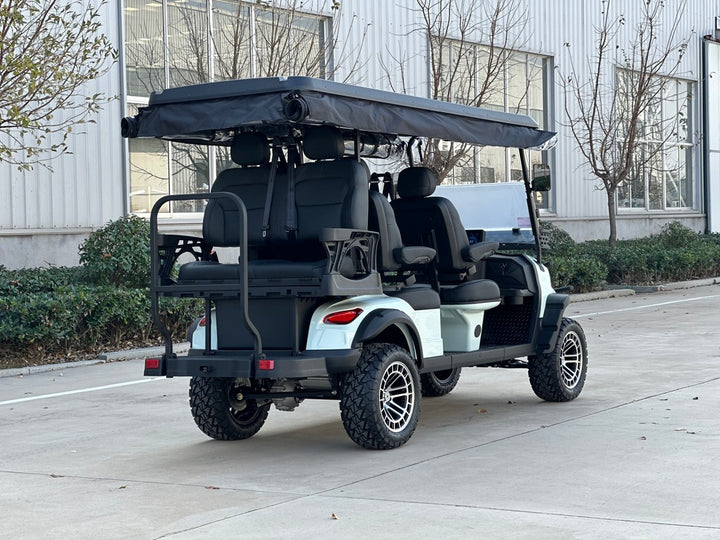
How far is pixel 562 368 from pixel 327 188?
2845mm

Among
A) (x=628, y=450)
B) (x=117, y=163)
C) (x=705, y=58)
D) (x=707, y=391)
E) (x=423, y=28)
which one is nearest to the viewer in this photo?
(x=628, y=450)

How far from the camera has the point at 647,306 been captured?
19938 mm

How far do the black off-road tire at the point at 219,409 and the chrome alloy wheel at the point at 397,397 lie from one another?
1147 millimetres

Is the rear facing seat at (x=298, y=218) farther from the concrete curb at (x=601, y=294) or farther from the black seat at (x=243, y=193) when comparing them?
the concrete curb at (x=601, y=294)

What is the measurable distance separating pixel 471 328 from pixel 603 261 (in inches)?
634

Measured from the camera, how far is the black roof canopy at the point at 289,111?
749cm

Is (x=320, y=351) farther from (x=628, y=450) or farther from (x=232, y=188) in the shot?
(x=628, y=450)

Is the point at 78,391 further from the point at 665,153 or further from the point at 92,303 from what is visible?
the point at 665,153

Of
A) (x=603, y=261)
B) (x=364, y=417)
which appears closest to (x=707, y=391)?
(x=364, y=417)

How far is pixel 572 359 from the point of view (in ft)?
32.6

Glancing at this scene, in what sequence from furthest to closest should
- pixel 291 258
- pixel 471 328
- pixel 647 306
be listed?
pixel 647 306
pixel 471 328
pixel 291 258

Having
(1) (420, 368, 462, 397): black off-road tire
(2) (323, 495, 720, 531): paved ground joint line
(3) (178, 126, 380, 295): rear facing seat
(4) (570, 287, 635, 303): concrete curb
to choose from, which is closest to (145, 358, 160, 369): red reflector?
(3) (178, 126, 380, 295): rear facing seat

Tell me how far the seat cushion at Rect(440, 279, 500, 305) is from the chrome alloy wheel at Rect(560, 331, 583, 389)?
1074mm

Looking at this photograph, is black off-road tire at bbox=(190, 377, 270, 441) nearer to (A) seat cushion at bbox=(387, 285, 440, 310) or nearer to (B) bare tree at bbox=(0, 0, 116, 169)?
(A) seat cushion at bbox=(387, 285, 440, 310)
